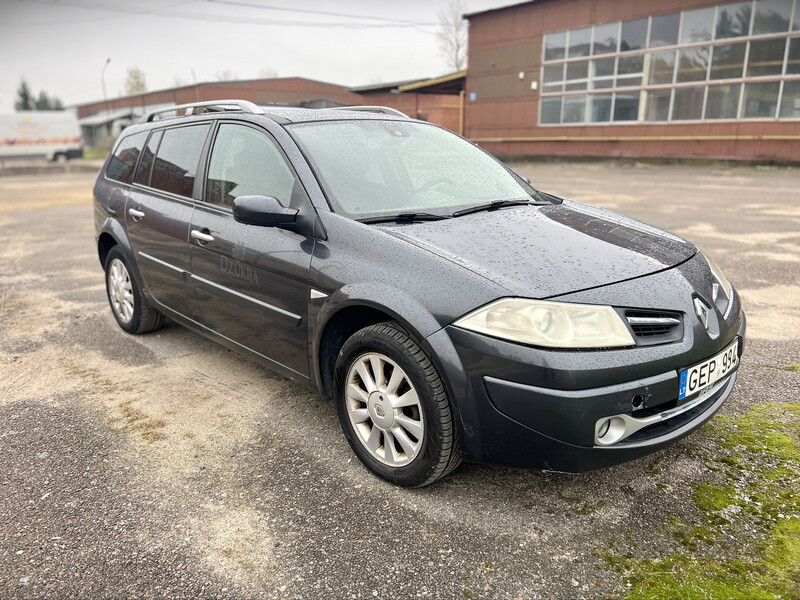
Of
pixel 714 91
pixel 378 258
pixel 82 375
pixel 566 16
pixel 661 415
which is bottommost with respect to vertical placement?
pixel 82 375

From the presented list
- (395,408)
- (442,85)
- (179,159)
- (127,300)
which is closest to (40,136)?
(442,85)

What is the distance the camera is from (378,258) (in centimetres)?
264

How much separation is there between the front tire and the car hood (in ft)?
1.48

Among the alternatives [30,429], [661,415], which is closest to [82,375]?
[30,429]

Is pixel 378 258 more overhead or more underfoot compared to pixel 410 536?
more overhead

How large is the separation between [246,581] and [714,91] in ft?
78.4

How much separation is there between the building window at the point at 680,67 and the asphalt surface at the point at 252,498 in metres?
19.6

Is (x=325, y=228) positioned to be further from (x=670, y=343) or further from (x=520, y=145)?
(x=520, y=145)

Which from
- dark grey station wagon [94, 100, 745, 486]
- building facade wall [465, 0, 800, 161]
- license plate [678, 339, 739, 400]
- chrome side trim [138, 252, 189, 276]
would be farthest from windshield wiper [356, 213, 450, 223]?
building facade wall [465, 0, 800, 161]

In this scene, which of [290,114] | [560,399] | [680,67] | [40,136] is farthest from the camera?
[40,136]

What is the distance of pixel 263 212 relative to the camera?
9.41ft

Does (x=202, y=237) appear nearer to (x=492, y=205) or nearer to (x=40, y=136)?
(x=492, y=205)

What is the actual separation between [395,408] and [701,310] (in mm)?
1372

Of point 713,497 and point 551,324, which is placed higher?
point 551,324
